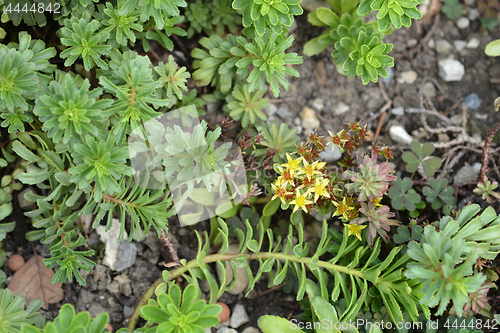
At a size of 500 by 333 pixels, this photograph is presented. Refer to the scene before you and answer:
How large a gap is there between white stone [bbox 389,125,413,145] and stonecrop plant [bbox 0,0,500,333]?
24cm

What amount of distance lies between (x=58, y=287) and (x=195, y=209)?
113 cm

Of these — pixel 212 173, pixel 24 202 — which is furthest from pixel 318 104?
pixel 24 202

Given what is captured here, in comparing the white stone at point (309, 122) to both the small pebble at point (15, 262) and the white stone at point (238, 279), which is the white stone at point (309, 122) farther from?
the small pebble at point (15, 262)

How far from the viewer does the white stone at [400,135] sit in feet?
11.3

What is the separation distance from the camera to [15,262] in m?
3.00

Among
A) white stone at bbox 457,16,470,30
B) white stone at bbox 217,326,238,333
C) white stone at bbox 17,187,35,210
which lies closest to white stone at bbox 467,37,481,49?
white stone at bbox 457,16,470,30

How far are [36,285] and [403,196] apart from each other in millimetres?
2746

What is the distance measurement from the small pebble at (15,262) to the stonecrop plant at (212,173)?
0.44ft

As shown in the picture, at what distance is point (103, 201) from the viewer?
2.68 m

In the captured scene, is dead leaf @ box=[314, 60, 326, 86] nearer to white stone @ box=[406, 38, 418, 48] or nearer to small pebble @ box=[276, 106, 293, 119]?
small pebble @ box=[276, 106, 293, 119]

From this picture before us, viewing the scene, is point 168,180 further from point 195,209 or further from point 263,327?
point 263,327

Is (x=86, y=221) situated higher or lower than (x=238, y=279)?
higher

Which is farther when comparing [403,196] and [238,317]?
[238,317]

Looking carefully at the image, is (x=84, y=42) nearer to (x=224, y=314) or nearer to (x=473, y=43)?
(x=224, y=314)
